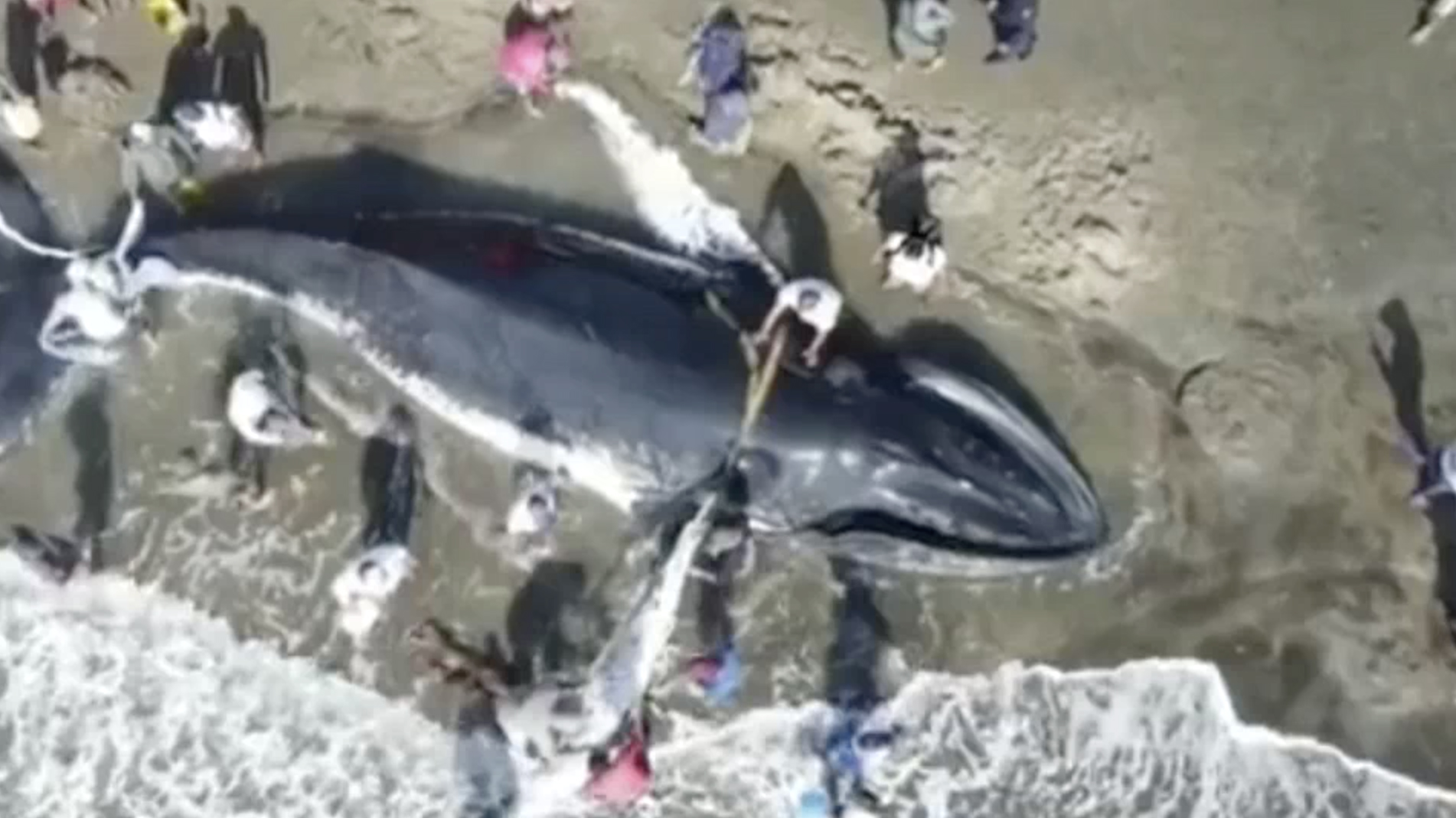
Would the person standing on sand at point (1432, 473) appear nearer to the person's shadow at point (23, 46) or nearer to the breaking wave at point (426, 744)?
the breaking wave at point (426, 744)

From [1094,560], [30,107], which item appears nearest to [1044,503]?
[1094,560]

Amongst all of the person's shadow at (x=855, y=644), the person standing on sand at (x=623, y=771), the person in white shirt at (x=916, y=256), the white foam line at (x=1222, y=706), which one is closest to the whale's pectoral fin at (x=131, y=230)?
the person standing on sand at (x=623, y=771)

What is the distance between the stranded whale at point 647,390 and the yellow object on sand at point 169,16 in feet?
3.99

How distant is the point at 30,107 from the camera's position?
13953 mm

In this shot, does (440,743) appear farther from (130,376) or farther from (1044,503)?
(1044,503)

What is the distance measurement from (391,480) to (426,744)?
5.09ft

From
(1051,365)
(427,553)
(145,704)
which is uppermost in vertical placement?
(1051,365)

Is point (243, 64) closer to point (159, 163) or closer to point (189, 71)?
point (189, 71)

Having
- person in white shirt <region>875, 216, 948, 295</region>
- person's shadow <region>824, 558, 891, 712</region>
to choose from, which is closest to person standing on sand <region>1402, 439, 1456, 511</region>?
person in white shirt <region>875, 216, 948, 295</region>

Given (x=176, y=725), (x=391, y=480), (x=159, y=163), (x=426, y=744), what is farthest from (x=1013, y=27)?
(x=176, y=725)

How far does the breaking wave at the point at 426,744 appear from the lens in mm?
13820

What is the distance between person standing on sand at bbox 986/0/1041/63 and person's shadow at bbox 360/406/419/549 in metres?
4.01

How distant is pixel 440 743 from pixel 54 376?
10.2 ft

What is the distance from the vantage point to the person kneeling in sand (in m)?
13.5
